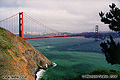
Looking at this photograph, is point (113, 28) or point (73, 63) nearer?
point (113, 28)

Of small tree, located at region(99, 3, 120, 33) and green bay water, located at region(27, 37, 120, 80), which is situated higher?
small tree, located at region(99, 3, 120, 33)

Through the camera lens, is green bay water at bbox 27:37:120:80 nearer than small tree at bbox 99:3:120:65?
No

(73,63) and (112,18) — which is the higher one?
(112,18)

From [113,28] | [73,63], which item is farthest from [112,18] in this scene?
[73,63]

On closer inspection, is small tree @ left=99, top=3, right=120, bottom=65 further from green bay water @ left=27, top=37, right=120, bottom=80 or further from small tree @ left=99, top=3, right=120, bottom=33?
green bay water @ left=27, top=37, right=120, bottom=80

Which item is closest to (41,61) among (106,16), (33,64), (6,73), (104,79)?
(33,64)

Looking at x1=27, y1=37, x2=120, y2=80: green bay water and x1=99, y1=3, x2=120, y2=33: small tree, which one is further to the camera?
x1=27, y1=37, x2=120, y2=80: green bay water

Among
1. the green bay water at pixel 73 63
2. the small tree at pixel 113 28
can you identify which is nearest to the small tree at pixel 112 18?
the small tree at pixel 113 28

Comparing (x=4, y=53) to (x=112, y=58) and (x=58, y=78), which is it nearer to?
(x=58, y=78)

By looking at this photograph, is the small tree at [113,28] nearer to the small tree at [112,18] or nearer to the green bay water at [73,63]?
the small tree at [112,18]

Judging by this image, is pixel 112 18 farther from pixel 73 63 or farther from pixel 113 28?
pixel 73 63

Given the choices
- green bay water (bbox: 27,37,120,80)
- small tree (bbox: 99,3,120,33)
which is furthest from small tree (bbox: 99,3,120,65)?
green bay water (bbox: 27,37,120,80)

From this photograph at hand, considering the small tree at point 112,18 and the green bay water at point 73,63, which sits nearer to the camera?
the small tree at point 112,18
